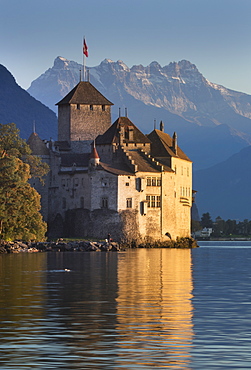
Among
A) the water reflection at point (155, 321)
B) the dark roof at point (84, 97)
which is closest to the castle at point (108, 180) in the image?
the dark roof at point (84, 97)

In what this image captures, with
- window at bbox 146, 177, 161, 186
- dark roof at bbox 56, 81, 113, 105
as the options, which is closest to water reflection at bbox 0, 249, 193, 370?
window at bbox 146, 177, 161, 186

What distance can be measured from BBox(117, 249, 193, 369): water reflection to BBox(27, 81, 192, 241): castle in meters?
69.8

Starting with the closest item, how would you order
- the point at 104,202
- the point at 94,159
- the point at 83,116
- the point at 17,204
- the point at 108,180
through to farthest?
1. the point at 17,204
2. the point at 108,180
3. the point at 104,202
4. the point at 94,159
5. the point at 83,116

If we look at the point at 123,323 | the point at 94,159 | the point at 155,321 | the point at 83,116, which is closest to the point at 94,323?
the point at 123,323

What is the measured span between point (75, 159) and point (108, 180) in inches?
381

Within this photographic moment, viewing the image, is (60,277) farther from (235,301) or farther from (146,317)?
(146,317)

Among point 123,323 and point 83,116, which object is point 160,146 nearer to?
point 83,116

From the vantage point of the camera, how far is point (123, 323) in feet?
94.3

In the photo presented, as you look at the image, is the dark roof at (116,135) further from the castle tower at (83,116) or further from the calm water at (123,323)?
the calm water at (123,323)

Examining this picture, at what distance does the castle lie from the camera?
120m

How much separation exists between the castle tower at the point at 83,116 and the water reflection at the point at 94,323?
87200 mm

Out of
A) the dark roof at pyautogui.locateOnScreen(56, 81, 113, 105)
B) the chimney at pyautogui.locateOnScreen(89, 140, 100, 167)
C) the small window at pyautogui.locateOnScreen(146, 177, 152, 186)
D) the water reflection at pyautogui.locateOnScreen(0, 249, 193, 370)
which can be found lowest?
the water reflection at pyautogui.locateOnScreen(0, 249, 193, 370)

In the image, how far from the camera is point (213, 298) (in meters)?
38.2

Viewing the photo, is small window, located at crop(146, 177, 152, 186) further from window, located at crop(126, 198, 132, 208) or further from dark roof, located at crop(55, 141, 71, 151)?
dark roof, located at crop(55, 141, 71, 151)
